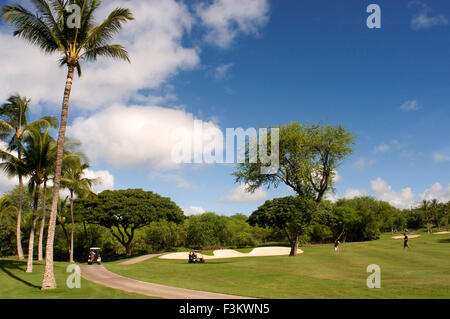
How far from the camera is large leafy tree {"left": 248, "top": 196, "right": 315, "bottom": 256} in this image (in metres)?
30.2

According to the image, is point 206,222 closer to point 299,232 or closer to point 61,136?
point 299,232

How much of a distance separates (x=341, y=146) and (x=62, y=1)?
28073 mm

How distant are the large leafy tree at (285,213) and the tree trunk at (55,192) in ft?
62.4

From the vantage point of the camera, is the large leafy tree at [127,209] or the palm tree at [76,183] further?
the large leafy tree at [127,209]

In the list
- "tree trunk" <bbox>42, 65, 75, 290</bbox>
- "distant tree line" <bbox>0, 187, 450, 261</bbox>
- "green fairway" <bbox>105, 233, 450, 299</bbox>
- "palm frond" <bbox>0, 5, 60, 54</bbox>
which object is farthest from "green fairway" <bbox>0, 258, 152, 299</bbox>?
"distant tree line" <bbox>0, 187, 450, 261</bbox>

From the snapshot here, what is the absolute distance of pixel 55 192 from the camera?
1744 centimetres

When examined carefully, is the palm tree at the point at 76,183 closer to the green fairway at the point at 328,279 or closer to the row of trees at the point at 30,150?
the row of trees at the point at 30,150

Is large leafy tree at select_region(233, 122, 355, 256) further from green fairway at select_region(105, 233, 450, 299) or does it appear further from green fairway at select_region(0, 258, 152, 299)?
green fairway at select_region(0, 258, 152, 299)

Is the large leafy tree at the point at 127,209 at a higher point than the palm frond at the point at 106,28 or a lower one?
lower

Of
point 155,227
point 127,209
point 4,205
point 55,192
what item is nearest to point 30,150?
point 55,192

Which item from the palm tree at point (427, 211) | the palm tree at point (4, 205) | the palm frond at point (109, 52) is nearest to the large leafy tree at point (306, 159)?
the palm frond at point (109, 52)

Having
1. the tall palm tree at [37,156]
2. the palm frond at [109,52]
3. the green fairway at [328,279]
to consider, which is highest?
the palm frond at [109,52]

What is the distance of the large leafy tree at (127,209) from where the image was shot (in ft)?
151
